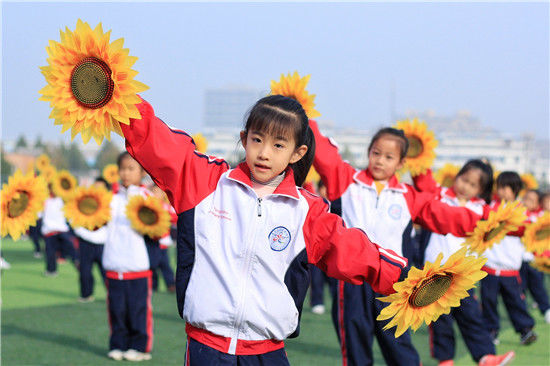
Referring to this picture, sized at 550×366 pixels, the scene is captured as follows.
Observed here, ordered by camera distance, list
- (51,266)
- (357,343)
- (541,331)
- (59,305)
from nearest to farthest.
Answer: (357,343) < (541,331) < (59,305) < (51,266)

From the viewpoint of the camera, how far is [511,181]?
28.0ft

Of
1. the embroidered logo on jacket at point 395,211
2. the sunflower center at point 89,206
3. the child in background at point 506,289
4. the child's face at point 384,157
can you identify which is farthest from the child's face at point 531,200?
the sunflower center at point 89,206

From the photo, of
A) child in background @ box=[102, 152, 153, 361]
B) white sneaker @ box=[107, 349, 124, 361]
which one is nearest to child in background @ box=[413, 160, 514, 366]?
child in background @ box=[102, 152, 153, 361]

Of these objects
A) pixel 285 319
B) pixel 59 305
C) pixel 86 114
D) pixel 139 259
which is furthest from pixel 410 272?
pixel 59 305

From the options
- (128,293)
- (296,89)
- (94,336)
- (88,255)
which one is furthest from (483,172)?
(88,255)

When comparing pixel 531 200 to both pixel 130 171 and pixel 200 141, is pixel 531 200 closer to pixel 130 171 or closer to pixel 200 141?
pixel 200 141

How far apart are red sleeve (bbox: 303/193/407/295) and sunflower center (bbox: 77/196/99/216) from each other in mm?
4454

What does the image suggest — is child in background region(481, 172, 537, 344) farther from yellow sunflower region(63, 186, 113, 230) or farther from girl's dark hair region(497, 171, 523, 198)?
yellow sunflower region(63, 186, 113, 230)

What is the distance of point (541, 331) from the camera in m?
9.34

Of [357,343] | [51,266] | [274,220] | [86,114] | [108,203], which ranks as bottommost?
A: [51,266]

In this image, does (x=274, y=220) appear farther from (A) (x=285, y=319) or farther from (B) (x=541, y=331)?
(B) (x=541, y=331)

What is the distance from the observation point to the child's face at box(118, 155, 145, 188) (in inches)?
278

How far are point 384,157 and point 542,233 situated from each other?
2.03m

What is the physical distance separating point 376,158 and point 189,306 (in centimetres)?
268
